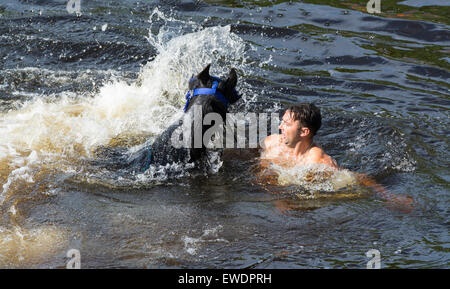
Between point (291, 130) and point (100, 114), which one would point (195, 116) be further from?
point (100, 114)

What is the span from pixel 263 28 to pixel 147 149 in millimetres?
4814

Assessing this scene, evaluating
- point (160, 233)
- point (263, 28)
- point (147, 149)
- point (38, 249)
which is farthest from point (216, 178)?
point (263, 28)

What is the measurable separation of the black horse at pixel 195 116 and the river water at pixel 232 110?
0.59 ft

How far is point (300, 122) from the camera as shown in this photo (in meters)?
5.82

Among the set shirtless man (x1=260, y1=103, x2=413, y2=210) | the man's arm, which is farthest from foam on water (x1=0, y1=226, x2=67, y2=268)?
the man's arm

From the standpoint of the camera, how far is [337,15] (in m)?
10.2

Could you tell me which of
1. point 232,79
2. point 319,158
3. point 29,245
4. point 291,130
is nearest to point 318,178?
point 319,158

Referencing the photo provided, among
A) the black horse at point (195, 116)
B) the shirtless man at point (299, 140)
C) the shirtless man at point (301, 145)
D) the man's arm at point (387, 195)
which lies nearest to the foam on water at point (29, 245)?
the black horse at point (195, 116)

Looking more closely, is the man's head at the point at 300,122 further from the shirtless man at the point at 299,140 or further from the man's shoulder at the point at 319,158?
the man's shoulder at the point at 319,158

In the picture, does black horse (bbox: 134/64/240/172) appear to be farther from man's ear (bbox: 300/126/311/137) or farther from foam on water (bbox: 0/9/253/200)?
man's ear (bbox: 300/126/311/137)

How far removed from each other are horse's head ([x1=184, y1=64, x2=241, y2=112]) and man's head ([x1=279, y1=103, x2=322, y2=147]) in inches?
36.1

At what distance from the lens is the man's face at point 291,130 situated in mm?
5859

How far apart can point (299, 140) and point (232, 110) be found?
1.68 meters

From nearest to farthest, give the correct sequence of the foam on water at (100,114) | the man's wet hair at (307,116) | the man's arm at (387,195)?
the man's arm at (387,195), the man's wet hair at (307,116), the foam on water at (100,114)
